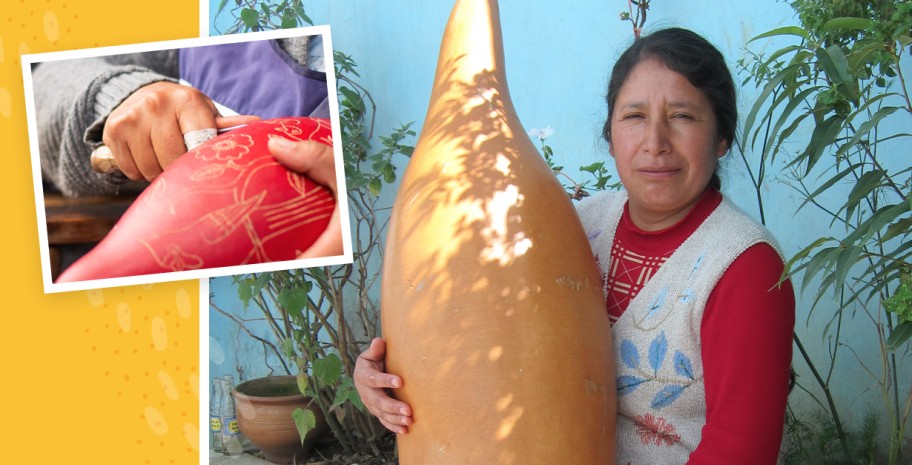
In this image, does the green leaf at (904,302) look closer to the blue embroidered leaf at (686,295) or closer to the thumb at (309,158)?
the blue embroidered leaf at (686,295)

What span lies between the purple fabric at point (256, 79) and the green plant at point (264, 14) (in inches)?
A: 42.3

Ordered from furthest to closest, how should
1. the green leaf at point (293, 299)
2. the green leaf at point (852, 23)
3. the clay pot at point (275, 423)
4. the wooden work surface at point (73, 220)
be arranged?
the clay pot at point (275, 423) → the green leaf at point (293, 299) → the wooden work surface at point (73, 220) → the green leaf at point (852, 23)

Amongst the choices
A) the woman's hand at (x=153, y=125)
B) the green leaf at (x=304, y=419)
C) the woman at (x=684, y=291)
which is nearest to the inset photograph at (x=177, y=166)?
the woman's hand at (x=153, y=125)

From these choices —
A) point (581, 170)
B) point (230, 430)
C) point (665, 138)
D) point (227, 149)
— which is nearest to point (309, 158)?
point (227, 149)

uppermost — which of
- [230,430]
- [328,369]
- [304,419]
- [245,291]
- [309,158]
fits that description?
[309,158]

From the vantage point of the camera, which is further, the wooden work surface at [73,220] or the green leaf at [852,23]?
the wooden work surface at [73,220]

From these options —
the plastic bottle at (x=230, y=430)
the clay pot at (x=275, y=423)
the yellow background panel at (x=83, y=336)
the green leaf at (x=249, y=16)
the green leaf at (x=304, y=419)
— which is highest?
the green leaf at (x=249, y=16)

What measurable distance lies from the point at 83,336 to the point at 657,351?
938 millimetres

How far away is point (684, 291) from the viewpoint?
1254 millimetres

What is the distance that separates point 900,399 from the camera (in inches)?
82.3

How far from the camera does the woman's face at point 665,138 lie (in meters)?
1.30

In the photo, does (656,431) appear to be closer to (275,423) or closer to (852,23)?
(852,23)

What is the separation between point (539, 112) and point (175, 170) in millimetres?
1441

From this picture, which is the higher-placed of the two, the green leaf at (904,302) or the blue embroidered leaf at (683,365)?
the green leaf at (904,302)
